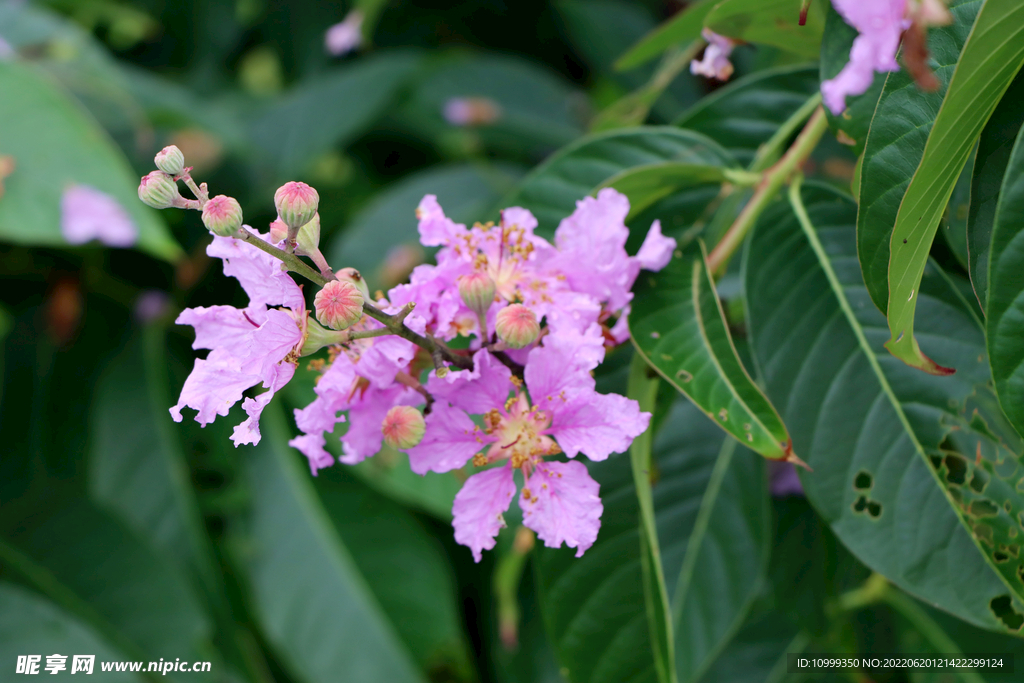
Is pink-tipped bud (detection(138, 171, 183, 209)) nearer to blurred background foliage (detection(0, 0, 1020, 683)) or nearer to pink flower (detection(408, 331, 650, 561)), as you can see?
pink flower (detection(408, 331, 650, 561))

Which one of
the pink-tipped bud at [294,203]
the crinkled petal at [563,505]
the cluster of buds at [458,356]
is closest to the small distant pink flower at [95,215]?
the cluster of buds at [458,356]

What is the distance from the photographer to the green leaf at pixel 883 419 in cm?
67

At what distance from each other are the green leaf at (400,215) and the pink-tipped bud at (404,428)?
978mm

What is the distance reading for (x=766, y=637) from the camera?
129 cm

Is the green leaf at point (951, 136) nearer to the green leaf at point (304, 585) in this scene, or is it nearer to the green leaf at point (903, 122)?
the green leaf at point (903, 122)

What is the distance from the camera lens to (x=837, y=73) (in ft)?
2.05

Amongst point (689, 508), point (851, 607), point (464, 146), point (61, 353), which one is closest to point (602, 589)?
point (689, 508)

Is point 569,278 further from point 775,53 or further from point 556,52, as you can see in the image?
point 556,52

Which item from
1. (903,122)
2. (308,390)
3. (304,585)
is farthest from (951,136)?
(304,585)

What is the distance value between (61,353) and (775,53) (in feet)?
5.46

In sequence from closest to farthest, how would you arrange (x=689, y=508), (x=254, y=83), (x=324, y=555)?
1. (x=689, y=508)
2. (x=324, y=555)
3. (x=254, y=83)

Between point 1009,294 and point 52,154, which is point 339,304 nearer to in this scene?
point 1009,294

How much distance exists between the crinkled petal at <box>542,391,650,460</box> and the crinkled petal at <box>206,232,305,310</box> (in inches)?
9.3

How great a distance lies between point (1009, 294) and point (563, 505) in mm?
377
